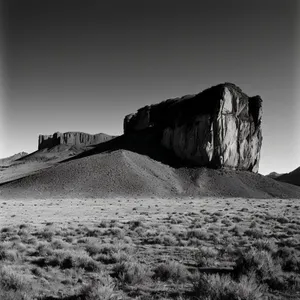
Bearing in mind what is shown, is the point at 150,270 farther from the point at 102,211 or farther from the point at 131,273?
the point at 102,211

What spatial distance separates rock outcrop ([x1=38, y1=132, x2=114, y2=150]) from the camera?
183000mm

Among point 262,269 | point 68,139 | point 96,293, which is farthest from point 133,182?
point 68,139

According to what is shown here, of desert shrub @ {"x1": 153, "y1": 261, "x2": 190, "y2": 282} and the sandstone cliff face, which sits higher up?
the sandstone cliff face

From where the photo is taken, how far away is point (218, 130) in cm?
8506

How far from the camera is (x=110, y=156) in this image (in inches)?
3044

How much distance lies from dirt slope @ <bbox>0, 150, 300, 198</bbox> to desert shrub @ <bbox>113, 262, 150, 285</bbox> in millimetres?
52859

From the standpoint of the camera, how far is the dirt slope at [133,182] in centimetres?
6269

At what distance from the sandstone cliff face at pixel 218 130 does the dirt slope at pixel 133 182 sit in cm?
613

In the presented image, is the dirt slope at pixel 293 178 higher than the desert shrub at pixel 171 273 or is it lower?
higher

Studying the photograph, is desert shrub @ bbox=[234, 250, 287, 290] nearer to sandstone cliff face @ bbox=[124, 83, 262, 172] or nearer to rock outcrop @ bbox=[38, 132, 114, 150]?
sandstone cliff face @ bbox=[124, 83, 262, 172]

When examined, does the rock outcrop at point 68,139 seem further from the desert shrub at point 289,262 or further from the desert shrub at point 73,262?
the desert shrub at point 289,262

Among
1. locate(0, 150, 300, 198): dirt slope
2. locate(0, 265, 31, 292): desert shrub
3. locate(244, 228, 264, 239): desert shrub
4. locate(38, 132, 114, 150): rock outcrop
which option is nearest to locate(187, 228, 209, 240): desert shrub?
locate(244, 228, 264, 239): desert shrub

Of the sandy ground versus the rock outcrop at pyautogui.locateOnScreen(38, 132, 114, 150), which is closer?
the sandy ground

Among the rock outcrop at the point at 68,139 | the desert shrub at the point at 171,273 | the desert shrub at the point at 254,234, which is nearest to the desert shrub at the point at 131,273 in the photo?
the desert shrub at the point at 171,273
